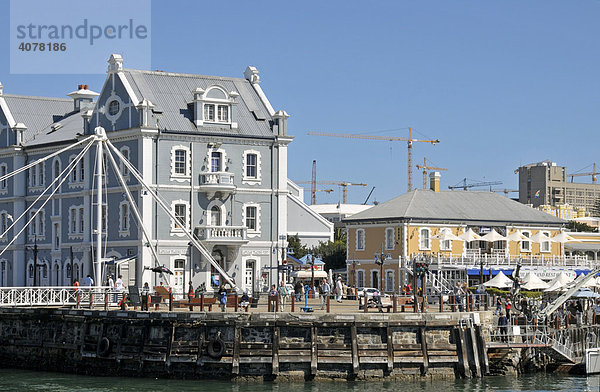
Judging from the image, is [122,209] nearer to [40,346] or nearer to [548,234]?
[40,346]

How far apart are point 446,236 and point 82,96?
2637 centimetres

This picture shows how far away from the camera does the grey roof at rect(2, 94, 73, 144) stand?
264 feet

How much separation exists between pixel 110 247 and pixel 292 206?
40600 millimetres

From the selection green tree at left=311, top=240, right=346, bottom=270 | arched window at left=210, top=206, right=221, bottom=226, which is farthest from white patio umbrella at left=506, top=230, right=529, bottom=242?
arched window at left=210, top=206, right=221, bottom=226

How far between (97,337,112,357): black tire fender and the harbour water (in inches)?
44.6

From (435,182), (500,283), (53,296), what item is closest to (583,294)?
Result: (500,283)

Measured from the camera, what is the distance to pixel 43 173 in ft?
251

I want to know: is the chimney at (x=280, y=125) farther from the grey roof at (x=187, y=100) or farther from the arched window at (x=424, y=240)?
the arched window at (x=424, y=240)

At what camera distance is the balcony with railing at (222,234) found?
6894cm

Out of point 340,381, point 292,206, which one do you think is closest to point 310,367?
point 340,381

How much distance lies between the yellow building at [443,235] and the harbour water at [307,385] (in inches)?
1162

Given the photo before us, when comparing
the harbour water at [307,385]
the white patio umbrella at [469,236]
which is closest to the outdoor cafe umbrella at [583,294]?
the harbour water at [307,385]

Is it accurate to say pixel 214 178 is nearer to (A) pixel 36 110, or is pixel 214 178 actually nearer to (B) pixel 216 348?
(A) pixel 36 110

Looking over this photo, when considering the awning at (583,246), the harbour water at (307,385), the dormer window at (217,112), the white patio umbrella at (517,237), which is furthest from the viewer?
the awning at (583,246)
